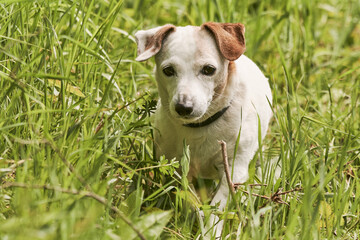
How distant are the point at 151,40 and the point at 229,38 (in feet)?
1.29

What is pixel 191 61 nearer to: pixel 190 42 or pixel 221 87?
pixel 190 42

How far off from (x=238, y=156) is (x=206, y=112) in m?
0.28

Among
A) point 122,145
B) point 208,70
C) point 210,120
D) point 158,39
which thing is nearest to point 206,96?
point 208,70

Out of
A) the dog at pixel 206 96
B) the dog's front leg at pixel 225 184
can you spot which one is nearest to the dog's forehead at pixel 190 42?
the dog at pixel 206 96

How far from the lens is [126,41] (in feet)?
13.3

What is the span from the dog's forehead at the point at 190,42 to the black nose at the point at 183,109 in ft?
0.97

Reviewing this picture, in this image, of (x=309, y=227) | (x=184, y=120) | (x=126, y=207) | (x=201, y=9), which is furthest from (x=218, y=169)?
(x=201, y=9)

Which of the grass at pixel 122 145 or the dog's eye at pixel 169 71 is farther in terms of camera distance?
the dog's eye at pixel 169 71

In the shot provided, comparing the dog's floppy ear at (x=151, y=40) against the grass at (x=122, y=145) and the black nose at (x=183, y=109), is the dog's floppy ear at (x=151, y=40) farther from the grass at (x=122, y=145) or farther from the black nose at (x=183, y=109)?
the black nose at (x=183, y=109)

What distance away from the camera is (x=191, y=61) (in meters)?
2.99

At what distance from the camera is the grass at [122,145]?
7.54ft

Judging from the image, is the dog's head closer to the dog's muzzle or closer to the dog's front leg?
the dog's muzzle

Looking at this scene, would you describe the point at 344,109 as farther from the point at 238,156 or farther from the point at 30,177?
the point at 30,177

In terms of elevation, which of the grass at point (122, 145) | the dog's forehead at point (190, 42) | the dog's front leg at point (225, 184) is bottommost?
the dog's front leg at point (225, 184)
